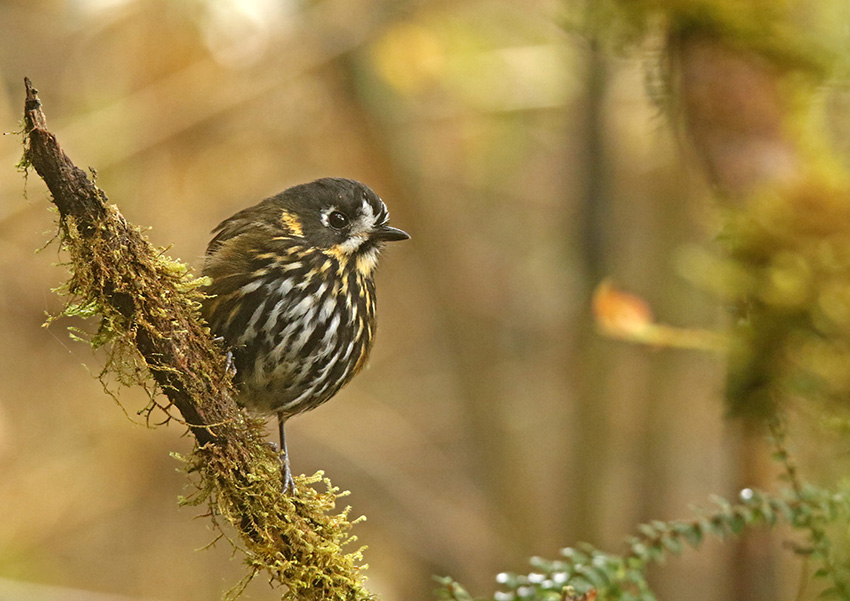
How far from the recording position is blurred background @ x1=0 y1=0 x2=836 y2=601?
209 inches

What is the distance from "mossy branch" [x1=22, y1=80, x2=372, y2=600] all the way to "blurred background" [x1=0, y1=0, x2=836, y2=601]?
118 inches

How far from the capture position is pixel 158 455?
6.32m

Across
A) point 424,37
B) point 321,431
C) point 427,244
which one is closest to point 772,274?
point 427,244

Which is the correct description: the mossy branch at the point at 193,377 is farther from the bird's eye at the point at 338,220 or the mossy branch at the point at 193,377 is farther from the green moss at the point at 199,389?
the bird's eye at the point at 338,220

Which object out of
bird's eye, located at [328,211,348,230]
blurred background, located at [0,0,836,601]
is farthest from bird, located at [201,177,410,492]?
blurred background, located at [0,0,836,601]

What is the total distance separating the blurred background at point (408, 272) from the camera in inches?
209

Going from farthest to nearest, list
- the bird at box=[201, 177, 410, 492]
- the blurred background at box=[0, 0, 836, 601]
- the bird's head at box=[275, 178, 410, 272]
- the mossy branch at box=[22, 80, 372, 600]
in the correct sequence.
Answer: the blurred background at box=[0, 0, 836, 601] → the bird's head at box=[275, 178, 410, 272] → the bird at box=[201, 177, 410, 492] → the mossy branch at box=[22, 80, 372, 600]

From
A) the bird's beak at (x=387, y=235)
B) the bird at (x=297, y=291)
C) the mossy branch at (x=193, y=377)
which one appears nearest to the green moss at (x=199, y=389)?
the mossy branch at (x=193, y=377)

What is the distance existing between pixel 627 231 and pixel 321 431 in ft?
7.87

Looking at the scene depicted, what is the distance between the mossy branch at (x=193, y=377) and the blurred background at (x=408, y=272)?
9.83 feet

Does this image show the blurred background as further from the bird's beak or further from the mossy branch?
the mossy branch

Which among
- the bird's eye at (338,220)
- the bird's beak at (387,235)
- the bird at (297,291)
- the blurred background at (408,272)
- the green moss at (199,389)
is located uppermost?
the blurred background at (408,272)

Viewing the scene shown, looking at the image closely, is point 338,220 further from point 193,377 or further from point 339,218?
point 193,377

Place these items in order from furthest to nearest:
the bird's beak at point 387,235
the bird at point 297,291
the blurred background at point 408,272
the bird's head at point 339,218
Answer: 1. the blurred background at point 408,272
2. the bird's beak at point 387,235
3. the bird's head at point 339,218
4. the bird at point 297,291
